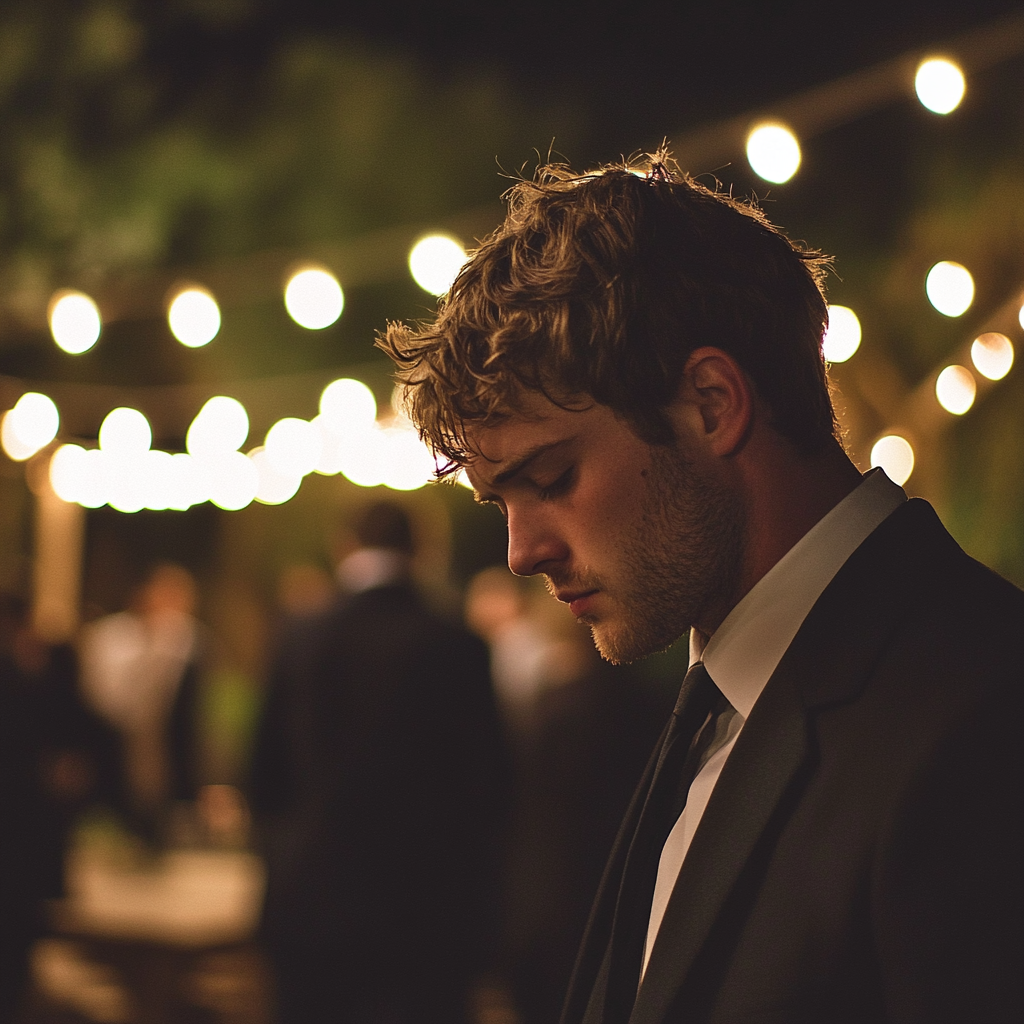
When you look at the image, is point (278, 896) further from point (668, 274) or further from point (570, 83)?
point (570, 83)

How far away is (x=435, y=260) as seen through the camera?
5.93 m

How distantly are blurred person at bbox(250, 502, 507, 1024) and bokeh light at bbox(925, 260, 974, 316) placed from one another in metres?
2.16

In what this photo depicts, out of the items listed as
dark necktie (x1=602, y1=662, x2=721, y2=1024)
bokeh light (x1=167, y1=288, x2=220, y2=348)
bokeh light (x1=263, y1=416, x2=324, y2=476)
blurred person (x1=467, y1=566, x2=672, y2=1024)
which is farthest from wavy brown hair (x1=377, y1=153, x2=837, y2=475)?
bokeh light (x1=263, y1=416, x2=324, y2=476)

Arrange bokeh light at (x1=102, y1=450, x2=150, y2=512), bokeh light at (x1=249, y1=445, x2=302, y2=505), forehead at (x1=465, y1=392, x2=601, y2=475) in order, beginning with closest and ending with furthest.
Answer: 1. forehead at (x1=465, y1=392, x2=601, y2=475)
2. bokeh light at (x1=102, y1=450, x2=150, y2=512)
3. bokeh light at (x1=249, y1=445, x2=302, y2=505)

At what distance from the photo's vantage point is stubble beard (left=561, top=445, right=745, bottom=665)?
57.4 inches

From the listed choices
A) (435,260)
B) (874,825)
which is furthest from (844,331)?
(874,825)

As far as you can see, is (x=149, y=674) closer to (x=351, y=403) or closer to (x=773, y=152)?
(x=351, y=403)

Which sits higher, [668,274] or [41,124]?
[41,124]

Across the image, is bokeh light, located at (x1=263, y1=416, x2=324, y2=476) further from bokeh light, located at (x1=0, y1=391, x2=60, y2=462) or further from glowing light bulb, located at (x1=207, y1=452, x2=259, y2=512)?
bokeh light, located at (x1=0, y1=391, x2=60, y2=462)

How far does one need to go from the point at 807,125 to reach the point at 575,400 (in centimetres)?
338

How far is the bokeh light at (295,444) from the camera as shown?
28.6 ft

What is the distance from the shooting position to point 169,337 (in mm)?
13961

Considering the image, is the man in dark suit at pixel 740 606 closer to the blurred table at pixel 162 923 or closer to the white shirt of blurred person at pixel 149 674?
the blurred table at pixel 162 923

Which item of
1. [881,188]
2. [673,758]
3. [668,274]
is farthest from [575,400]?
[881,188]
